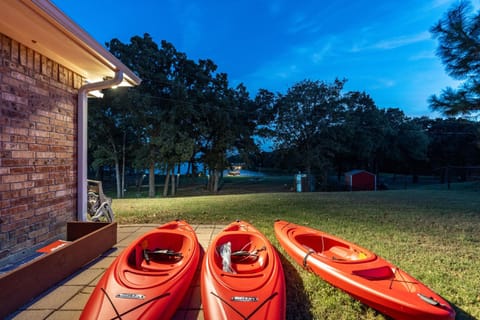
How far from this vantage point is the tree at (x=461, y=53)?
4648mm

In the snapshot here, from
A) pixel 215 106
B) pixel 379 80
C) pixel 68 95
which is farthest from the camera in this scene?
pixel 379 80

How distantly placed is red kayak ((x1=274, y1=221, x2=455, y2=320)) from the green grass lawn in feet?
0.51

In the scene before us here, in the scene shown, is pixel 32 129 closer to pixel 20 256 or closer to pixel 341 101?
pixel 20 256

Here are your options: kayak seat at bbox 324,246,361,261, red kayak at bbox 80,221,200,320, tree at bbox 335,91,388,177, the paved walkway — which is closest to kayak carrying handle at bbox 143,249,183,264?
red kayak at bbox 80,221,200,320

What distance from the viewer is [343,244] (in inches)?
107

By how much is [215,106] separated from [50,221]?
12743mm

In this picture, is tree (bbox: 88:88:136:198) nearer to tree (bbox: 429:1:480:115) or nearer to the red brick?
the red brick

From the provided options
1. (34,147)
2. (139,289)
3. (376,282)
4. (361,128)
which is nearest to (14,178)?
(34,147)

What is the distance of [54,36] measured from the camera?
88.0 inches

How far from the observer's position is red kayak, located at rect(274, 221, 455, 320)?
1.53 metres

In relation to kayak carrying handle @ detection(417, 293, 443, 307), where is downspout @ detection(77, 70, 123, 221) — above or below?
above

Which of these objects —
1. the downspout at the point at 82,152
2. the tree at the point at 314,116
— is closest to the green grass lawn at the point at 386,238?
the downspout at the point at 82,152

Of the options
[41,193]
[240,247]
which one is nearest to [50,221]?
[41,193]

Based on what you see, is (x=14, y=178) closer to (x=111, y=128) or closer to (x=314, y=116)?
(x=111, y=128)
